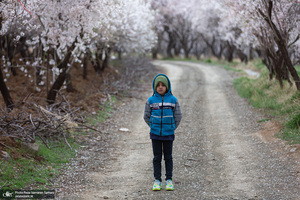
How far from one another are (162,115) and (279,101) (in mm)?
8893

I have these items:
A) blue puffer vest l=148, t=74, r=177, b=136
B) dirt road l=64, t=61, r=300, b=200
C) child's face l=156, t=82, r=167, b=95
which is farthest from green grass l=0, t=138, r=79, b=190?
child's face l=156, t=82, r=167, b=95

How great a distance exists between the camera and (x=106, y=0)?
1319 cm

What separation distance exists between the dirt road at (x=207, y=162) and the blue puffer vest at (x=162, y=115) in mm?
1087

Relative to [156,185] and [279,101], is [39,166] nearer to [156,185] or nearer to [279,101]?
[156,185]

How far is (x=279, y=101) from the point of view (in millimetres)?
13555

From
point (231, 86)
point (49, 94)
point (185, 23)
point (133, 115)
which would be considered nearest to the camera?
point (49, 94)

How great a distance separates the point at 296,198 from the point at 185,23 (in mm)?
43492

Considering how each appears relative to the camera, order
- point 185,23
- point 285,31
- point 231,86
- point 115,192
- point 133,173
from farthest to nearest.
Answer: point 185,23 < point 231,86 < point 285,31 < point 133,173 < point 115,192

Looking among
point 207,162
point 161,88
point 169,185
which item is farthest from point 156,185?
point 207,162

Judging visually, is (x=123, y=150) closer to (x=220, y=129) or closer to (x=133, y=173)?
(x=133, y=173)

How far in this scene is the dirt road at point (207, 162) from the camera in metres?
6.12

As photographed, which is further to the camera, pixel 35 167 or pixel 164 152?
pixel 35 167

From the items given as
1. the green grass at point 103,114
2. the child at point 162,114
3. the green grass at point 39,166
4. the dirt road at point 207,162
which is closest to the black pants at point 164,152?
the child at point 162,114

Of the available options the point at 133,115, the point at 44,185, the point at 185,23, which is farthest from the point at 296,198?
the point at 185,23
